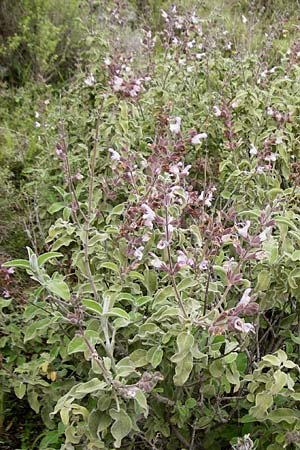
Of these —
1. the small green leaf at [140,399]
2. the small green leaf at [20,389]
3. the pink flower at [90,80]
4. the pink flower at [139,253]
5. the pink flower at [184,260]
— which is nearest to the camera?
the small green leaf at [140,399]

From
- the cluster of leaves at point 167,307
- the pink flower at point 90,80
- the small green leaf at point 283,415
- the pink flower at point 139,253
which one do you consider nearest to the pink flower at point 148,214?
the cluster of leaves at point 167,307

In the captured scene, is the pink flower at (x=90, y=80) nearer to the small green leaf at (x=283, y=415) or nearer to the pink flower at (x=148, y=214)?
the pink flower at (x=148, y=214)

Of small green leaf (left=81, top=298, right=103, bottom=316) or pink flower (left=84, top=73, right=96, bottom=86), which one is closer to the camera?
small green leaf (left=81, top=298, right=103, bottom=316)

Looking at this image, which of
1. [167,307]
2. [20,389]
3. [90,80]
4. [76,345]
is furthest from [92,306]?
[90,80]

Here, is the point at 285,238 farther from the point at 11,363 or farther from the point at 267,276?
the point at 11,363

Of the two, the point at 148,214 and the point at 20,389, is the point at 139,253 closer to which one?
the point at 148,214

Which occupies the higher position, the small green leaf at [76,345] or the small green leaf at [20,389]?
the small green leaf at [76,345]

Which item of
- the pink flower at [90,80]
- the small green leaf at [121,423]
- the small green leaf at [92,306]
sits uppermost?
the small green leaf at [92,306]

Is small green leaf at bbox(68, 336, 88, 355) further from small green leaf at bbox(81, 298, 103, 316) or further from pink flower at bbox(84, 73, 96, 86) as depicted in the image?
pink flower at bbox(84, 73, 96, 86)

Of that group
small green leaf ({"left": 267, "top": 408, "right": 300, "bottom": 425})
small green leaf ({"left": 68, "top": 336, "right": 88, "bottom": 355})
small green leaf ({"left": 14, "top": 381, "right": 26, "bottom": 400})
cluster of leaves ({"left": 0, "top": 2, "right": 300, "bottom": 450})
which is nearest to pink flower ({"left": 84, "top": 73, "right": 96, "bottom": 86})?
cluster of leaves ({"left": 0, "top": 2, "right": 300, "bottom": 450})

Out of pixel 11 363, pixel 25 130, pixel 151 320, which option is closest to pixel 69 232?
pixel 151 320

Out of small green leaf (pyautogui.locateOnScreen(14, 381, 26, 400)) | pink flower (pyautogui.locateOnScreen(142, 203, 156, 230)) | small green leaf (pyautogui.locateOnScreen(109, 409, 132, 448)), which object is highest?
pink flower (pyautogui.locateOnScreen(142, 203, 156, 230))

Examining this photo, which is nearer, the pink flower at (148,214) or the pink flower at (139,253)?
the pink flower at (148,214)

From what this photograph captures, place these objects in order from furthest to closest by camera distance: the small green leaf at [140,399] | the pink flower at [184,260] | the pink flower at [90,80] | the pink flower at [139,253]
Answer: the pink flower at [90,80] < the pink flower at [139,253] < the pink flower at [184,260] < the small green leaf at [140,399]
